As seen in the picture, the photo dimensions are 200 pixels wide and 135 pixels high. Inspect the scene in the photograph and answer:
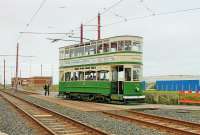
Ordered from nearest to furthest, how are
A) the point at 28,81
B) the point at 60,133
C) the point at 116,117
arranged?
the point at 60,133, the point at 116,117, the point at 28,81

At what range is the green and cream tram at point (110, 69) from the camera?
2725 centimetres

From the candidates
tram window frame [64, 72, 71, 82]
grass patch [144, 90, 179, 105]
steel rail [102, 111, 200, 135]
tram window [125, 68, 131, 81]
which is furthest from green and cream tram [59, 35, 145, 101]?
steel rail [102, 111, 200, 135]

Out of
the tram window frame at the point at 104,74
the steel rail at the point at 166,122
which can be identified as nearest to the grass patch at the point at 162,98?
the tram window frame at the point at 104,74

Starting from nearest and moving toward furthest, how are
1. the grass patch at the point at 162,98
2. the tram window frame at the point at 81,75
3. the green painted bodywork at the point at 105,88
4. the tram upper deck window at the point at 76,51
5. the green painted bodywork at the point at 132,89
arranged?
the green painted bodywork at the point at 132,89
the green painted bodywork at the point at 105,88
the grass patch at the point at 162,98
the tram window frame at the point at 81,75
the tram upper deck window at the point at 76,51

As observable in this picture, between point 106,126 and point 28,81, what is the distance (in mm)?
121072

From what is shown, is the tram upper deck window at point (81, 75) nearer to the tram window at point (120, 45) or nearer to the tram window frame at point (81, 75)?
the tram window frame at point (81, 75)

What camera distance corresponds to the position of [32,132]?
13.5 metres

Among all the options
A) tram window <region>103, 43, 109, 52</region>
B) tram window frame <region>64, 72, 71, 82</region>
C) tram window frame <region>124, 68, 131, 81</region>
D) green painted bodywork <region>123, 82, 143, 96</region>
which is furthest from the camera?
tram window frame <region>64, 72, 71, 82</region>

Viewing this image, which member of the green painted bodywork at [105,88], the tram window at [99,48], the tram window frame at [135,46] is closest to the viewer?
the green painted bodywork at [105,88]

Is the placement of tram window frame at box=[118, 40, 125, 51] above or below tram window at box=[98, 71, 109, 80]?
above

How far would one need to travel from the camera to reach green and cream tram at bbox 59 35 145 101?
27250 mm

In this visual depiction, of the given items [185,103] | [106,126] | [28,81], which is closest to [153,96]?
[185,103]

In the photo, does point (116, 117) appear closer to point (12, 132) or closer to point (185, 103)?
point (12, 132)

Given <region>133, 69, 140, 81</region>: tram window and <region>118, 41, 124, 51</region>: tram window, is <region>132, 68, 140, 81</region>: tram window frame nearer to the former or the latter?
<region>133, 69, 140, 81</region>: tram window
